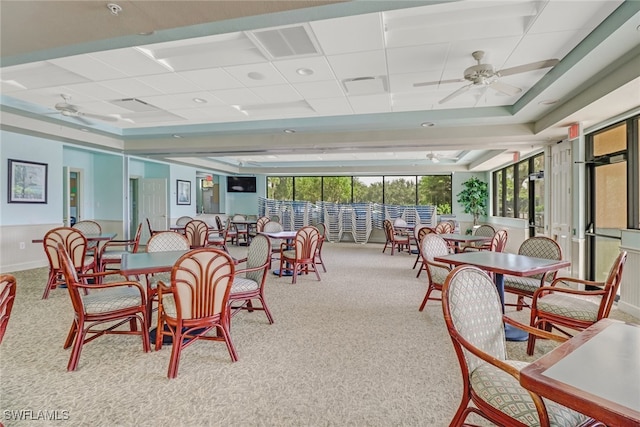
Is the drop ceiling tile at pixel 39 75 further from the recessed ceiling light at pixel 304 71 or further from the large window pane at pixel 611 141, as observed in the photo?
the large window pane at pixel 611 141

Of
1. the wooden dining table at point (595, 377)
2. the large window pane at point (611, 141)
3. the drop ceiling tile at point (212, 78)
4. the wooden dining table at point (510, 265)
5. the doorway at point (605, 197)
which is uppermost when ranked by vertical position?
the drop ceiling tile at point (212, 78)

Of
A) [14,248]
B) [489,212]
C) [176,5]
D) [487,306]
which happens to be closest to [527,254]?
[487,306]

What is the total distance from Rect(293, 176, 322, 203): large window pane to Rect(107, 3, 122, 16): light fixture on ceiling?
10995 mm

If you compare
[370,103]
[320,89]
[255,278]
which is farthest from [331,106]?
[255,278]

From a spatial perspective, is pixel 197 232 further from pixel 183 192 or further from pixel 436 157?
pixel 436 157

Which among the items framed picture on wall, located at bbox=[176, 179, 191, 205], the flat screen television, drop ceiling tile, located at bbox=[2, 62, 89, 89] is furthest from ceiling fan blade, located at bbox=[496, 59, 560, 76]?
the flat screen television

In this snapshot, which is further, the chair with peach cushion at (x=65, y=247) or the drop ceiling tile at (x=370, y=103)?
the drop ceiling tile at (x=370, y=103)

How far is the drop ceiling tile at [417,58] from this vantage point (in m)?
3.36

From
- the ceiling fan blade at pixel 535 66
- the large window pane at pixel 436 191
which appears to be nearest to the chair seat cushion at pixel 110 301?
the ceiling fan blade at pixel 535 66

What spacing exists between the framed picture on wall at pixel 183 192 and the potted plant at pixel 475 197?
30.1ft

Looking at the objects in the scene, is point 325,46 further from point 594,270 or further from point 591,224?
point 594,270

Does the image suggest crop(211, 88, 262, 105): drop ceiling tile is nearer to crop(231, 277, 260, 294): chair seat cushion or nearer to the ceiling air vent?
the ceiling air vent

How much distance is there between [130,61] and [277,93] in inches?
72.1

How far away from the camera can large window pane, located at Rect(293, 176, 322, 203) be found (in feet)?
42.8
